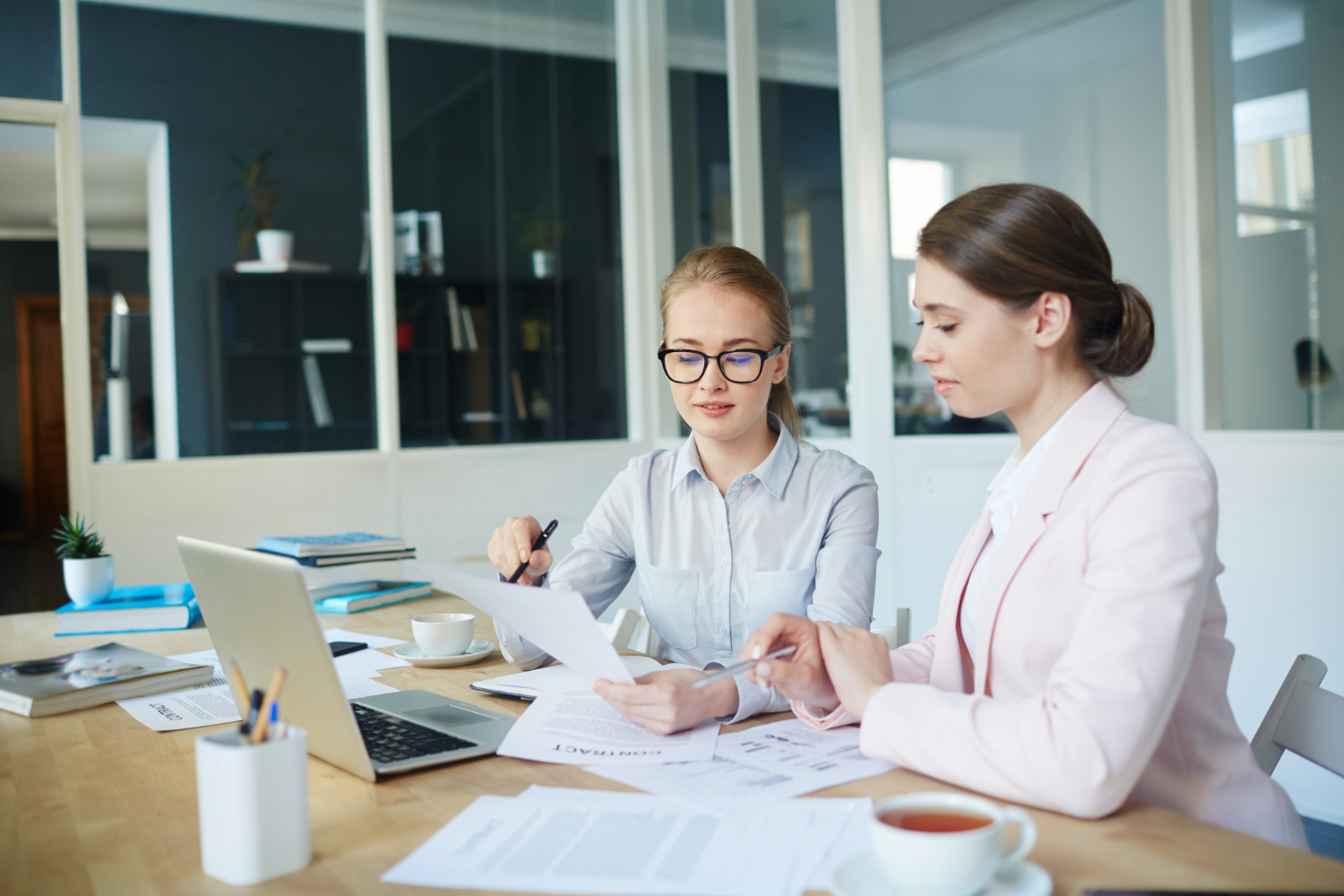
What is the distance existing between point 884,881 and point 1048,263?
0.73 meters

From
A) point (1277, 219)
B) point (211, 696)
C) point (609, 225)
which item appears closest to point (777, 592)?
point (211, 696)

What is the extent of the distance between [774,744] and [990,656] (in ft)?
0.89

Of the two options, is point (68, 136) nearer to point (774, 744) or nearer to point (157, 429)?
point (157, 429)

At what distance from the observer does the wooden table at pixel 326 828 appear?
795 millimetres

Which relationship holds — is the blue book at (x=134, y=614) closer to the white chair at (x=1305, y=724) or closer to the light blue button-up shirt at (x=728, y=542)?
the light blue button-up shirt at (x=728, y=542)

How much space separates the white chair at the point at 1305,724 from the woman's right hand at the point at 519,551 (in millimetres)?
985

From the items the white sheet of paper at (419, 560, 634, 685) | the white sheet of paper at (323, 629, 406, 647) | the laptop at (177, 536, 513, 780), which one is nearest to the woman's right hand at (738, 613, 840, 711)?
the white sheet of paper at (419, 560, 634, 685)

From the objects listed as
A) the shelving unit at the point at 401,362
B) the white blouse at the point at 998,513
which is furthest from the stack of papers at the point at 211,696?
the shelving unit at the point at 401,362

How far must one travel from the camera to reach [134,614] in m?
2.08

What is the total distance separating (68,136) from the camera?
3.59 meters

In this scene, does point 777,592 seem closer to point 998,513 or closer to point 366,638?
point 998,513

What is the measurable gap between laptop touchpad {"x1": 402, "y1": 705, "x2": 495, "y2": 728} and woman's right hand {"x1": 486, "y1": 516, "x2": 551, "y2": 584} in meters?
0.31

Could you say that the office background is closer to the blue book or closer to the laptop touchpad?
the blue book

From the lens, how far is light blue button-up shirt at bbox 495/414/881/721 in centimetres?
170
